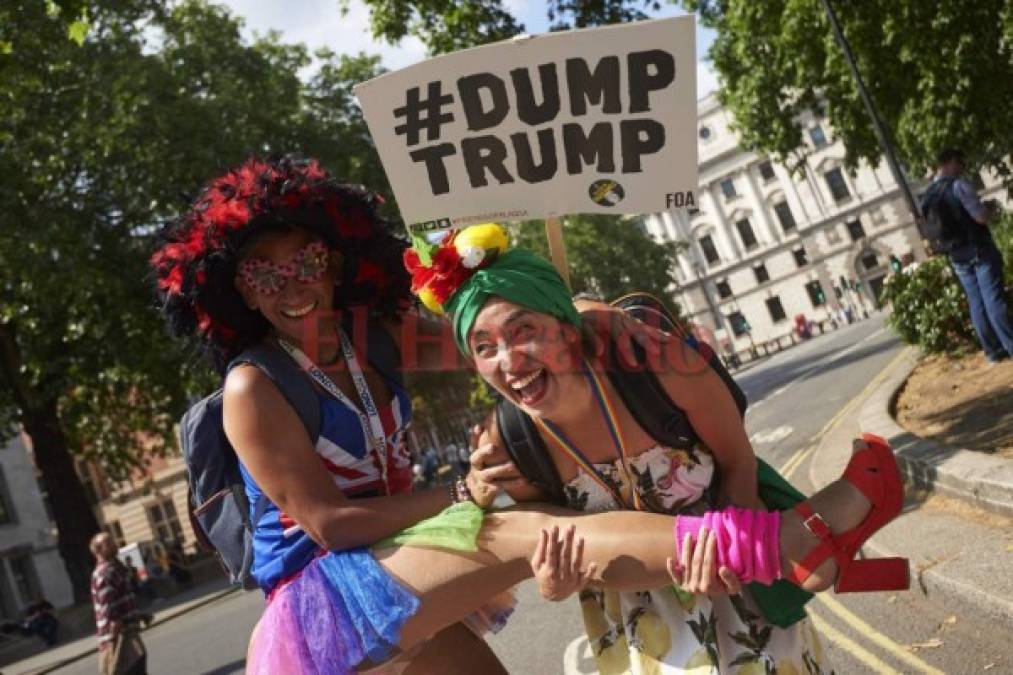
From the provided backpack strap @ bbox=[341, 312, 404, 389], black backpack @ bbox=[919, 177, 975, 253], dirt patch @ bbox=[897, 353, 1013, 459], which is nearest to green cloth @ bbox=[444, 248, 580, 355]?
backpack strap @ bbox=[341, 312, 404, 389]

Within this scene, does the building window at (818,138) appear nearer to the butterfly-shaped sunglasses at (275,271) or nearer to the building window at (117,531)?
the building window at (117,531)

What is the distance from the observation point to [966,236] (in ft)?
27.9

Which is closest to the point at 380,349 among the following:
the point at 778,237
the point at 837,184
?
the point at 837,184

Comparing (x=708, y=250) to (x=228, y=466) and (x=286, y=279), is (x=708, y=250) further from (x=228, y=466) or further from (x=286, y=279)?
(x=228, y=466)

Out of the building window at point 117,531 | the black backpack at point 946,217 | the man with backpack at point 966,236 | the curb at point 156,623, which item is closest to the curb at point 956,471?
the man with backpack at point 966,236

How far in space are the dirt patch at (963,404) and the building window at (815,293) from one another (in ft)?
195

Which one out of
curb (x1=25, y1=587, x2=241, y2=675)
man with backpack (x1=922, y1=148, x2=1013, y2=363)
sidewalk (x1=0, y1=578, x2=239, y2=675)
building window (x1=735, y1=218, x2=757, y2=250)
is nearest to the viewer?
man with backpack (x1=922, y1=148, x2=1013, y2=363)

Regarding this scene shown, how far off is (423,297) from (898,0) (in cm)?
1337

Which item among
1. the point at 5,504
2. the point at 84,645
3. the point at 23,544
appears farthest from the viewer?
the point at 5,504

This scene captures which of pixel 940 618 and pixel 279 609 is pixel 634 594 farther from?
pixel 940 618

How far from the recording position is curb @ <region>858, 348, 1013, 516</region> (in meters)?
4.93

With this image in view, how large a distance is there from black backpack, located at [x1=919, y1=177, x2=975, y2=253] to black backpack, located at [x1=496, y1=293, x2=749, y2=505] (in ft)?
21.9

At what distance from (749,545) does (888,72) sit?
49.2 ft

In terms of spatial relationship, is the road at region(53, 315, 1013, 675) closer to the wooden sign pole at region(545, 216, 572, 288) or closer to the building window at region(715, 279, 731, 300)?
the wooden sign pole at region(545, 216, 572, 288)
